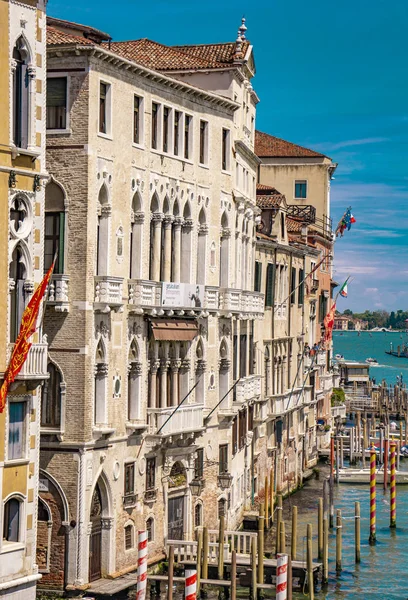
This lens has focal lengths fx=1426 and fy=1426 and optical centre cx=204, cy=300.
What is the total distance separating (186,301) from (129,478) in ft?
16.9

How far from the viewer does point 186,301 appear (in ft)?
122

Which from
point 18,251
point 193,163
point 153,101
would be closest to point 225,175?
point 193,163

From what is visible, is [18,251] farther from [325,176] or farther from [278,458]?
[325,176]

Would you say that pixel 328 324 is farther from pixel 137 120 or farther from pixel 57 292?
pixel 57 292

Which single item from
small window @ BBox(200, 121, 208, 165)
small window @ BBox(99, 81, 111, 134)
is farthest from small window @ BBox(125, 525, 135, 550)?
small window @ BBox(200, 121, 208, 165)

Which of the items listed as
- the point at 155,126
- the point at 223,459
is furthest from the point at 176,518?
the point at 155,126

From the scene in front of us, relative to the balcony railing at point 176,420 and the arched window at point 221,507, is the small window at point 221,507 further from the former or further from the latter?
the balcony railing at point 176,420

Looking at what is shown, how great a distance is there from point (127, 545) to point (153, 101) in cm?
1099

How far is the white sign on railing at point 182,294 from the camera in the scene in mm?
35938

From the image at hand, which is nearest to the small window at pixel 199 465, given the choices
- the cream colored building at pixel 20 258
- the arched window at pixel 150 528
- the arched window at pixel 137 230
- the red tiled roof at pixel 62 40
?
the arched window at pixel 150 528

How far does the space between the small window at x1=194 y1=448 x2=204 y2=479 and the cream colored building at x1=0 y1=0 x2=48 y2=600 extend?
11286 millimetres

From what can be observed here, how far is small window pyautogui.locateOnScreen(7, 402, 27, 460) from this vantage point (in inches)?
1071

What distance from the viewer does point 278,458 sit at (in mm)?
52750

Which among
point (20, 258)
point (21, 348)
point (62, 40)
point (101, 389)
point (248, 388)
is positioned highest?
point (62, 40)
